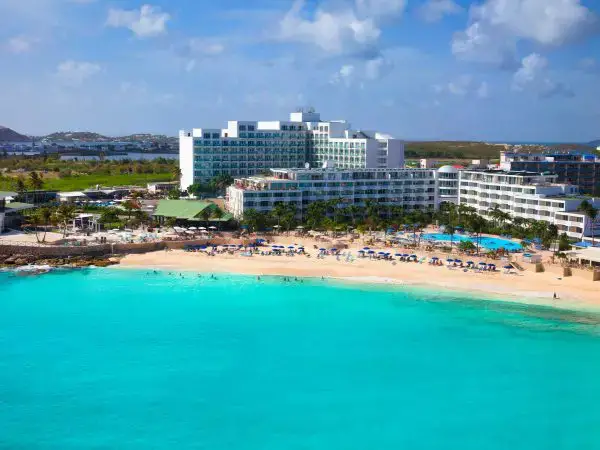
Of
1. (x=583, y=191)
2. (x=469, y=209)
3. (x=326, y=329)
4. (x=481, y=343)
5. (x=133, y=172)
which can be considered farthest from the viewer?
(x=133, y=172)

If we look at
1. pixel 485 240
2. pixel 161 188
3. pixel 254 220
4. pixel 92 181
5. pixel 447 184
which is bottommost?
pixel 485 240

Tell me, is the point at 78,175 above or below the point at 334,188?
above

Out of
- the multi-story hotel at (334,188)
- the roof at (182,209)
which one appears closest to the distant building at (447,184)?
the multi-story hotel at (334,188)

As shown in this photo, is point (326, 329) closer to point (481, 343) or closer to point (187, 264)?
point (481, 343)

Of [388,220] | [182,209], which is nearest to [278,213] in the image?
[182,209]

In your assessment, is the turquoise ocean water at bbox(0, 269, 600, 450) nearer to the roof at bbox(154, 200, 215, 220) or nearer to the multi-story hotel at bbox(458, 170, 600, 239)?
the roof at bbox(154, 200, 215, 220)

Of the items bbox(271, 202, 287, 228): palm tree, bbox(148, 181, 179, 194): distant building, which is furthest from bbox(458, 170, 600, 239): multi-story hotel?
bbox(148, 181, 179, 194): distant building

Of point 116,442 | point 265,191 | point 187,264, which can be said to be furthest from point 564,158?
point 116,442

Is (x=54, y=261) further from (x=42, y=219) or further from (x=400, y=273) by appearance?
(x=400, y=273)
